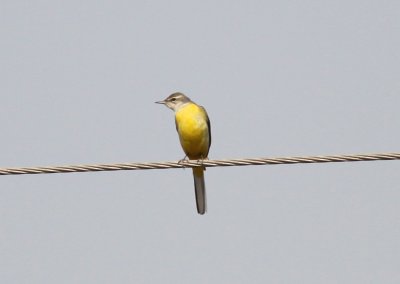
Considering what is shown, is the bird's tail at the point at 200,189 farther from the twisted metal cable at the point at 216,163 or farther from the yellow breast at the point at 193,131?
the twisted metal cable at the point at 216,163

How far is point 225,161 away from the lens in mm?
9688

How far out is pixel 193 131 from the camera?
13.1 m

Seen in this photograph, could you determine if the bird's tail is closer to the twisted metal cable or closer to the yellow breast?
the yellow breast

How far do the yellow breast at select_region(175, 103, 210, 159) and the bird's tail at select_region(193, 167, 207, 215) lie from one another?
9.5 inches

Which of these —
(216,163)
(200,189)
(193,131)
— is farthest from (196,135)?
(216,163)

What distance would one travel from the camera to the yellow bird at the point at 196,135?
1314 centimetres

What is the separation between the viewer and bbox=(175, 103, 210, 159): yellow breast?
13.1 metres

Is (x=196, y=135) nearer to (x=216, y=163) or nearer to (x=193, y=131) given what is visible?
(x=193, y=131)

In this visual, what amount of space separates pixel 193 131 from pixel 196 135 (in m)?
0.08

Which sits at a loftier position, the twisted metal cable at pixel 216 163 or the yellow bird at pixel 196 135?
the yellow bird at pixel 196 135

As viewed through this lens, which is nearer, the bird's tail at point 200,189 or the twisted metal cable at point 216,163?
the twisted metal cable at point 216,163

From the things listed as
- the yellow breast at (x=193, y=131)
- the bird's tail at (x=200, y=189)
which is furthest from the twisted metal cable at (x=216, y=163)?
the bird's tail at (x=200, y=189)

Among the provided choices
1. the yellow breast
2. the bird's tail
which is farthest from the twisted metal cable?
the bird's tail

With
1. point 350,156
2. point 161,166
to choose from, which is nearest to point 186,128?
point 161,166
